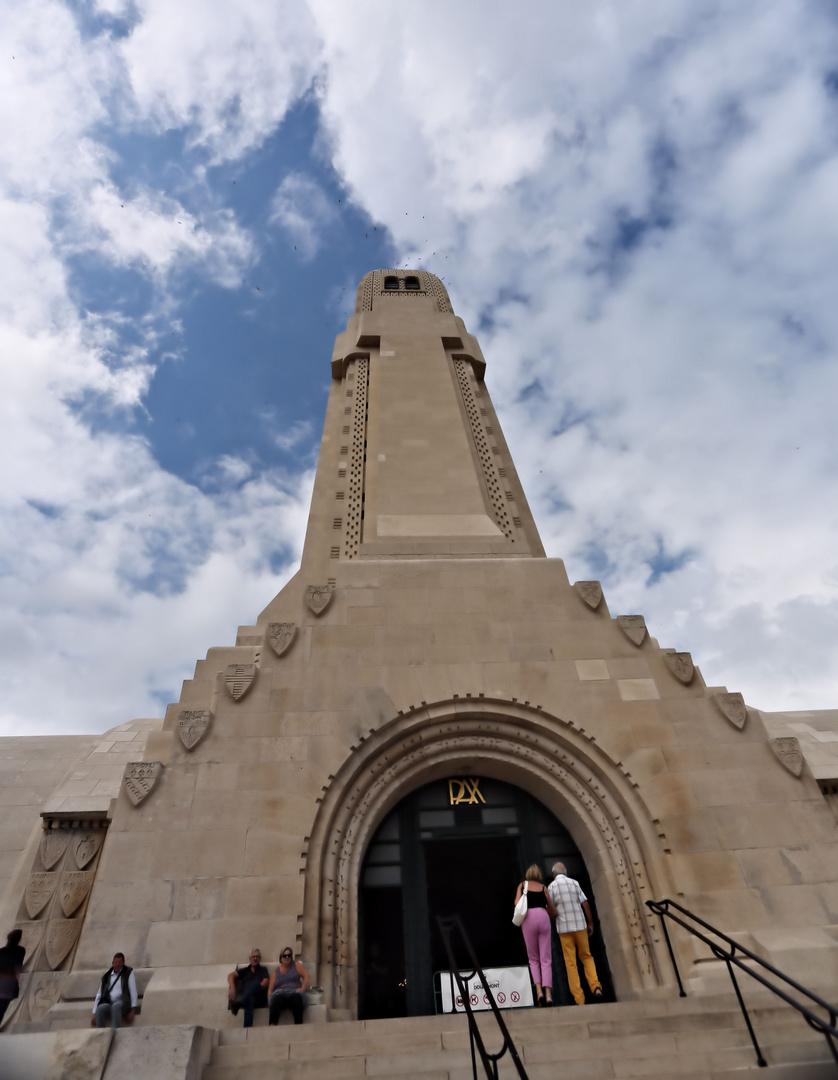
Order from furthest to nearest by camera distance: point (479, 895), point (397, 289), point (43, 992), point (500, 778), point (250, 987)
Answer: point (397, 289) → point (479, 895) → point (500, 778) → point (43, 992) → point (250, 987)

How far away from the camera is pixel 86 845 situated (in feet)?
28.0

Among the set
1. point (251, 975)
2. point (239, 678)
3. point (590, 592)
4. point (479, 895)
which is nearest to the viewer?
point (251, 975)

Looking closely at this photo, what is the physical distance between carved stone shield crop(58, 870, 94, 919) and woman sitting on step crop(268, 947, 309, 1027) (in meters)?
3.14

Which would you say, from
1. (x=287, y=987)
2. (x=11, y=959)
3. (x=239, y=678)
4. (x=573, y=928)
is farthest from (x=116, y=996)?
(x=573, y=928)

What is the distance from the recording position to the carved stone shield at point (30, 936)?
25.1 ft

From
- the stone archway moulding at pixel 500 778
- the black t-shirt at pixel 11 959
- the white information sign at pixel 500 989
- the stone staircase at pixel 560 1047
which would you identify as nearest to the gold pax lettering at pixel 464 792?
the stone archway moulding at pixel 500 778

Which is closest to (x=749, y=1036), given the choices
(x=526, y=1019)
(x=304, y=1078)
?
(x=526, y=1019)

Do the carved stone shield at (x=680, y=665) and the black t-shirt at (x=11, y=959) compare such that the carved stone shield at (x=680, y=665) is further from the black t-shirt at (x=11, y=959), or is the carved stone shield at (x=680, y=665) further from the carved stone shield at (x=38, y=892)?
the carved stone shield at (x=38, y=892)

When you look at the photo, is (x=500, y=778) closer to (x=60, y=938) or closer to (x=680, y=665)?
(x=680, y=665)

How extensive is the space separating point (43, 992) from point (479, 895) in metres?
10.4

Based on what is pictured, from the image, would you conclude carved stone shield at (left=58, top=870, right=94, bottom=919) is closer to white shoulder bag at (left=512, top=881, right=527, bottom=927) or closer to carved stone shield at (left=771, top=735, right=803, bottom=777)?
white shoulder bag at (left=512, top=881, right=527, bottom=927)

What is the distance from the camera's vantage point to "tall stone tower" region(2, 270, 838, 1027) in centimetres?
718

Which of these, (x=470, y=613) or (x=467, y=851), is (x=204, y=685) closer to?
(x=470, y=613)

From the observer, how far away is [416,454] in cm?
1396
